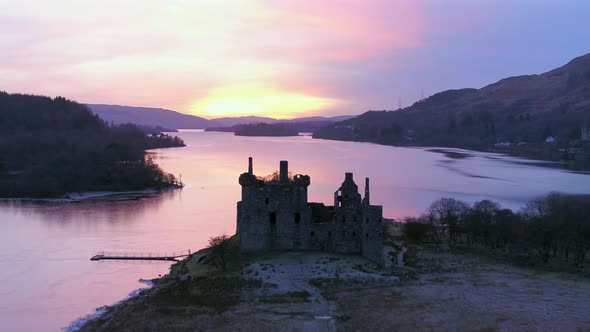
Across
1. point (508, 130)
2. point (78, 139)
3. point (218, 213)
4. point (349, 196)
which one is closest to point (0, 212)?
point (218, 213)

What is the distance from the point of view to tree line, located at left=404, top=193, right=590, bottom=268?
37.9 metres

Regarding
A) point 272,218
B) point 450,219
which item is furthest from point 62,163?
point 450,219

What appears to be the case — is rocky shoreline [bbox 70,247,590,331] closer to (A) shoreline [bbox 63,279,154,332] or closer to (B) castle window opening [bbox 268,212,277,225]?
(A) shoreline [bbox 63,279,154,332]

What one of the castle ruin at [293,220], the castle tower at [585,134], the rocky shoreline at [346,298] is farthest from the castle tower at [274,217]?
the castle tower at [585,134]

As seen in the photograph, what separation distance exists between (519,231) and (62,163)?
230ft

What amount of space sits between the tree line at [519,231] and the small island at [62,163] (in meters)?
49.4

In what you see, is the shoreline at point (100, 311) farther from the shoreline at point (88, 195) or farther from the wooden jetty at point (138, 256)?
the shoreline at point (88, 195)

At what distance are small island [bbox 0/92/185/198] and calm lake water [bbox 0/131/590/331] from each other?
654 centimetres

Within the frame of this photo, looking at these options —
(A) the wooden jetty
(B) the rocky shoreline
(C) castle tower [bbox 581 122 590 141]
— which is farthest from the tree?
(C) castle tower [bbox 581 122 590 141]

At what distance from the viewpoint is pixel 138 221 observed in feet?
184

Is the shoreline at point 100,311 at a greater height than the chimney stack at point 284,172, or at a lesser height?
lesser

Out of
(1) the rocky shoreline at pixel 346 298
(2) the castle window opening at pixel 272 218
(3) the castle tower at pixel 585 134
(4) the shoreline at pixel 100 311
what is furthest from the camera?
(3) the castle tower at pixel 585 134

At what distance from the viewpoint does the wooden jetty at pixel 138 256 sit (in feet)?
132

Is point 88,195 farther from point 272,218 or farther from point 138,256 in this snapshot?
point 272,218
